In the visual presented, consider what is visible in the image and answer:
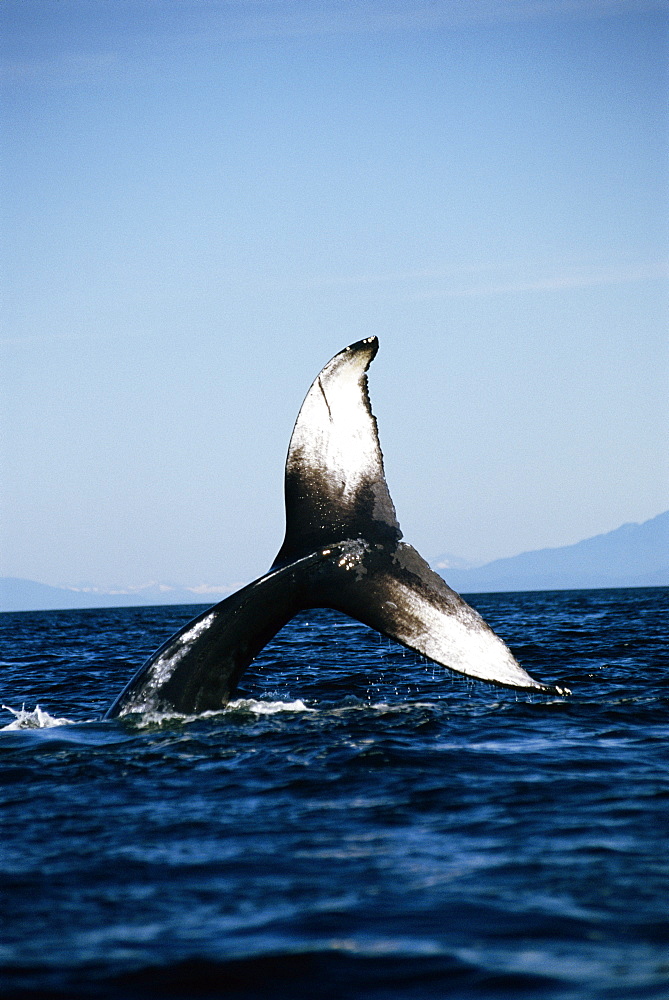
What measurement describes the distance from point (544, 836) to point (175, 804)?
7.60 feet

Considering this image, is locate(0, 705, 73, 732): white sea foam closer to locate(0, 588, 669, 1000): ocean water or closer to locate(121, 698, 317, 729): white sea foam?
locate(0, 588, 669, 1000): ocean water

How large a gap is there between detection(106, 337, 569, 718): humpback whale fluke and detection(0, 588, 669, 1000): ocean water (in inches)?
17.9

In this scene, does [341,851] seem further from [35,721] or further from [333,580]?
[35,721]

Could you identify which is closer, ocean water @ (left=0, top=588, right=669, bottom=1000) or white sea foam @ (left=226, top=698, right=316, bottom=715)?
ocean water @ (left=0, top=588, right=669, bottom=1000)

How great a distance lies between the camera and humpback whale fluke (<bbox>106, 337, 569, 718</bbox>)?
857cm

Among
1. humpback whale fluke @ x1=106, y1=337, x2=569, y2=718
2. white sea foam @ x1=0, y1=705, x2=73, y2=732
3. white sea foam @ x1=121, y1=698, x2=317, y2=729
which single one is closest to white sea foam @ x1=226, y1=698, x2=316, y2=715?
white sea foam @ x1=121, y1=698, x2=317, y2=729

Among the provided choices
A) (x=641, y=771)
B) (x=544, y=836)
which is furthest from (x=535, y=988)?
(x=641, y=771)

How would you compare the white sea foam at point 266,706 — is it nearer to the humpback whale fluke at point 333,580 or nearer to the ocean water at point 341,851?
the ocean water at point 341,851

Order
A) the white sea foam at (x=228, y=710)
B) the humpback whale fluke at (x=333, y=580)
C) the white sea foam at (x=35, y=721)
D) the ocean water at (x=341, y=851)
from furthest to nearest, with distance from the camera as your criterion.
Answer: the white sea foam at (x=35, y=721) → the white sea foam at (x=228, y=710) → the humpback whale fluke at (x=333, y=580) → the ocean water at (x=341, y=851)

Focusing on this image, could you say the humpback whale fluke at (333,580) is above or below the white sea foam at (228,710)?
above

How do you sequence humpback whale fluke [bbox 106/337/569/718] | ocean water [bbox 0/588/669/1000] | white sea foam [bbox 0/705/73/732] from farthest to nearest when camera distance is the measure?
white sea foam [bbox 0/705/73/732]
humpback whale fluke [bbox 106/337/569/718]
ocean water [bbox 0/588/669/1000]

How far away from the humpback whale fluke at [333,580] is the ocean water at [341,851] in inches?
17.9

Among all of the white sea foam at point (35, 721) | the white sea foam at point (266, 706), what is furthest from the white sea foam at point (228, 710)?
the white sea foam at point (35, 721)

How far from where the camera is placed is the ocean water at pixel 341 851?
4484mm
